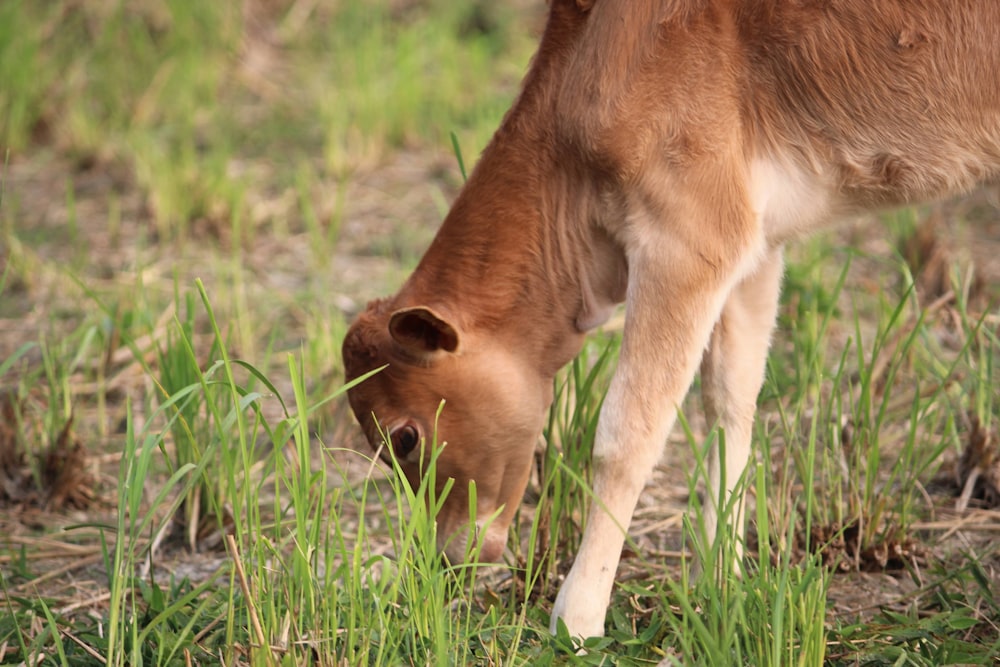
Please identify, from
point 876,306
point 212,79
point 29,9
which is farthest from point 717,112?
point 29,9

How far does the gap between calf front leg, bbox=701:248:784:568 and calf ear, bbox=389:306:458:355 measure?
0.82 meters

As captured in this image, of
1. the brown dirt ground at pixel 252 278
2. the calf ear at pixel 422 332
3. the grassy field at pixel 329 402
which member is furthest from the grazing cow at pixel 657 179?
the brown dirt ground at pixel 252 278

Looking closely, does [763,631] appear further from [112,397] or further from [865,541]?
[112,397]

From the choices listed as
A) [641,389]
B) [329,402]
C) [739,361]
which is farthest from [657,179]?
[329,402]

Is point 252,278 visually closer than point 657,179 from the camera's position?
No

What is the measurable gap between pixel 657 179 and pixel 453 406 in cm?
83

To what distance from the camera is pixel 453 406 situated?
345 centimetres

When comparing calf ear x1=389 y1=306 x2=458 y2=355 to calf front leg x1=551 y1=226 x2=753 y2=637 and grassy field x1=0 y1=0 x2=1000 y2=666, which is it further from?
calf front leg x1=551 y1=226 x2=753 y2=637

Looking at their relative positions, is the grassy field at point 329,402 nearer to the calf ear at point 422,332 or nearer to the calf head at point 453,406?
the calf head at point 453,406

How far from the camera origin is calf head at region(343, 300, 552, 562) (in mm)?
3416

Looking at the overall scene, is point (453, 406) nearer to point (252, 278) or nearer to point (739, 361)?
point (739, 361)

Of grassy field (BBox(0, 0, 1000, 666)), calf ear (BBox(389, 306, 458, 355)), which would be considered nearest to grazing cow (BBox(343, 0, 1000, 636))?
calf ear (BBox(389, 306, 458, 355))

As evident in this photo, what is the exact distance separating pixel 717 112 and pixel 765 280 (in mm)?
681

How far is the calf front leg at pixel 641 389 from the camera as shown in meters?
3.19
